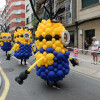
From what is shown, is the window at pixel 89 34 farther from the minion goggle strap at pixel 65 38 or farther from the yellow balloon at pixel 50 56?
the yellow balloon at pixel 50 56

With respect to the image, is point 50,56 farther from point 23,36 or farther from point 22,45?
point 23,36

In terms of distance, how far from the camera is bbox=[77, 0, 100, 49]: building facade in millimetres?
12887

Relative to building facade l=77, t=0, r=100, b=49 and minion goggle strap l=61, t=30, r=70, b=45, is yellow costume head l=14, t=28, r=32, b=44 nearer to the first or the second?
minion goggle strap l=61, t=30, r=70, b=45

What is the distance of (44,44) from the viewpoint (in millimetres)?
4023

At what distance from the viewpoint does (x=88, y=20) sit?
1375 cm

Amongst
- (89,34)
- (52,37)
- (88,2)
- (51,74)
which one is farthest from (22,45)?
(88,2)

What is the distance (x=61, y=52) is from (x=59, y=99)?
145 cm

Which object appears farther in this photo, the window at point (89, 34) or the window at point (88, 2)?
the window at point (89, 34)

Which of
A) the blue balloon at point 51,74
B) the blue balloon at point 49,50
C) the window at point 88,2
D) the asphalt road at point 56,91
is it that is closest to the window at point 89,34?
the window at point 88,2

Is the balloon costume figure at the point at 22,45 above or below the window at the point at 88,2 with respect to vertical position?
below

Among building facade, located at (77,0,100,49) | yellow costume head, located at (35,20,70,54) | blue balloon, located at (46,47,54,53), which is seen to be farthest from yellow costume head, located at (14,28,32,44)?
building facade, located at (77,0,100,49)

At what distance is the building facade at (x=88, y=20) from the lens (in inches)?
507

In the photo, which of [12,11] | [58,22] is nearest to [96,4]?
[58,22]

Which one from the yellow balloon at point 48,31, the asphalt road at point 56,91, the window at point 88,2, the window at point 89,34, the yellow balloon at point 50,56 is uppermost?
the window at point 88,2
